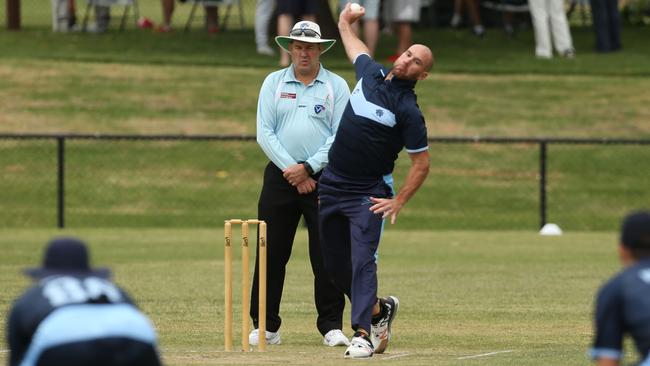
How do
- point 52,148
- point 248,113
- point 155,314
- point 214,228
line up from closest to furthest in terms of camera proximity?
point 155,314, point 214,228, point 52,148, point 248,113

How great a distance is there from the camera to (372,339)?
1074 centimetres

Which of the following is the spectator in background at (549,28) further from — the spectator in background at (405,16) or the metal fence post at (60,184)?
the metal fence post at (60,184)

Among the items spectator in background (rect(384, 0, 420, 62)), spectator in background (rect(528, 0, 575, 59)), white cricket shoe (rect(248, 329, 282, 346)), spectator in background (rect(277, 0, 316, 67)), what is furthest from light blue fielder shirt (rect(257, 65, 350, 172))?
spectator in background (rect(528, 0, 575, 59))

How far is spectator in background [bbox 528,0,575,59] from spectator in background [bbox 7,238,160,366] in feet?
76.7

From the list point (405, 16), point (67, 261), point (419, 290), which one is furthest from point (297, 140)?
point (405, 16)

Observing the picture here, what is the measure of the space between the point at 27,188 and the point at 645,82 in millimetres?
11940

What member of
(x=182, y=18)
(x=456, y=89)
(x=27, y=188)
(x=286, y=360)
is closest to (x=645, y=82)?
(x=456, y=89)

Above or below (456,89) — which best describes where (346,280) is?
above

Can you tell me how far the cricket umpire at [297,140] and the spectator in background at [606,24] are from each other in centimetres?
1960

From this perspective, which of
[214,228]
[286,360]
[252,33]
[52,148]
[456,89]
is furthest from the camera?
[252,33]

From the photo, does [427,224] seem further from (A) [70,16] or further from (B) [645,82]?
(A) [70,16]

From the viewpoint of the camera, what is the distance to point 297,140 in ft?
36.7

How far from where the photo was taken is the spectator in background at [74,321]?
235 inches

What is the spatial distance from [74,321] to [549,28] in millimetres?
26555
